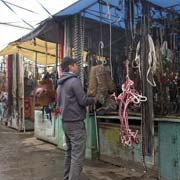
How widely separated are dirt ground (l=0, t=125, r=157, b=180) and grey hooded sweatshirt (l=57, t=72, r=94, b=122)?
4.96ft

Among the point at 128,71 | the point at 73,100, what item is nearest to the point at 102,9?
the point at 128,71

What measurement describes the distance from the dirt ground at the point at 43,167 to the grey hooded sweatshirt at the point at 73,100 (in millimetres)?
1510

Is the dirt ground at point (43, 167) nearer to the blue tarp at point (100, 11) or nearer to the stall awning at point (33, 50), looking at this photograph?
the blue tarp at point (100, 11)

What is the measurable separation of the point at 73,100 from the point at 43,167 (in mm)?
2384

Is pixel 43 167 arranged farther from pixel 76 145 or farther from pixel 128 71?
pixel 128 71

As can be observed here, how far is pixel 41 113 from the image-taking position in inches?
398

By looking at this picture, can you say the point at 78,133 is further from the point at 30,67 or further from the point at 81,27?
the point at 30,67

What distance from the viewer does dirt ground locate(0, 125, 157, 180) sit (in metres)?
5.99

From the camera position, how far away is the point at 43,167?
6.78m

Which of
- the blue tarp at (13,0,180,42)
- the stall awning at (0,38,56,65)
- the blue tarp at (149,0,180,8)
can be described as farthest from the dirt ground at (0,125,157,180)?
the stall awning at (0,38,56,65)

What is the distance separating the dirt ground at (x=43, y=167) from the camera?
599 cm

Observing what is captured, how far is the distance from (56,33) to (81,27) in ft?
4.45

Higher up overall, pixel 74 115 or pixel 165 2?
pixel 165 2

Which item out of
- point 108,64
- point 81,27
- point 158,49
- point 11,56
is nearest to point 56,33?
point 81,27
